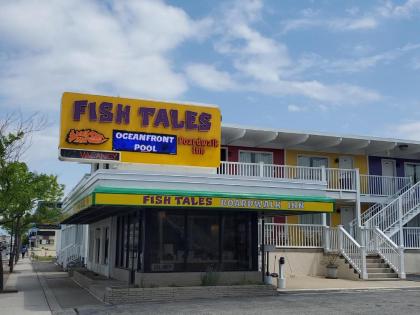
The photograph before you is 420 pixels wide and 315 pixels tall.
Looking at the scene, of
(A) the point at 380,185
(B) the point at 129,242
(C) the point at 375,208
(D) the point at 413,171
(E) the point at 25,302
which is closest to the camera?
(E) the point at 25,302

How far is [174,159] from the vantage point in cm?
1838

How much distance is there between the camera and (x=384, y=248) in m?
22.7

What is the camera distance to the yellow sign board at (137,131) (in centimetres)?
1736

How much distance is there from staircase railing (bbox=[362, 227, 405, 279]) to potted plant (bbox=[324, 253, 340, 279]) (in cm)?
138

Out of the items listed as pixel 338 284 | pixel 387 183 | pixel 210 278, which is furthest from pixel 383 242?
pixel 210 278

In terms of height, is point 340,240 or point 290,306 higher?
point 340,240

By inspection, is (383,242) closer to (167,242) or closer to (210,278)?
(210,278)

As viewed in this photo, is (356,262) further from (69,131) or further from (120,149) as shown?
(69,131)

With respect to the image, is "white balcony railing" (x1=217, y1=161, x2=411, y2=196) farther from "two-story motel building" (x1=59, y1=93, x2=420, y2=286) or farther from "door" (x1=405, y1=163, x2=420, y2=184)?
"door" (x1=405, y1=163, x2=420, y2=184)

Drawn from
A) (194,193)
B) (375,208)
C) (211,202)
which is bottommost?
(211,202)

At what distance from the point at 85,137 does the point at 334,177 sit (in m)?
13.3

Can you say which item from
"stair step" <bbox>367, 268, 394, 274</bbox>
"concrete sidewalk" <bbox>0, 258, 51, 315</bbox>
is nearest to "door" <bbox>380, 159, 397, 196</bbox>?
"stair step" <bbox>367, 268, 394, 274</bbox>

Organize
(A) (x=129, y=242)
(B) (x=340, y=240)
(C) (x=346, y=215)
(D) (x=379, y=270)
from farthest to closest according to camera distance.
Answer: (C) (x=346, y=215) < (B) (x=340, y=240) < (D) (x=379, y=270) < (A) (x=129, y=242)

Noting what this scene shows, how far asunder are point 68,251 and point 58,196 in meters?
15.2
